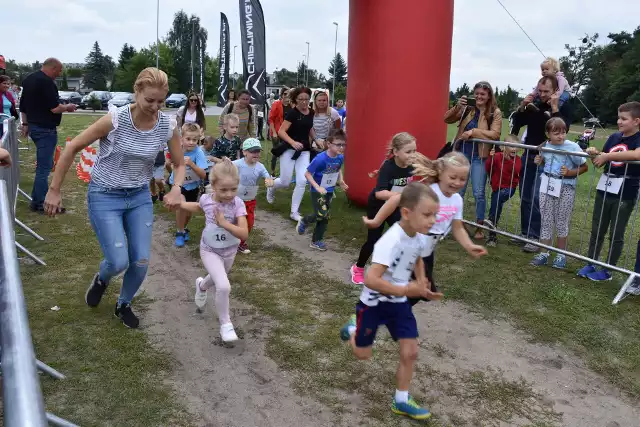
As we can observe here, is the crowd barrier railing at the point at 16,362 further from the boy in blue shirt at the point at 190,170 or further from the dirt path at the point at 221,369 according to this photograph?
the boy in blue shirt at the point at 190,170

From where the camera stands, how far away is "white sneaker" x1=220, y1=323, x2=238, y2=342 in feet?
13.6

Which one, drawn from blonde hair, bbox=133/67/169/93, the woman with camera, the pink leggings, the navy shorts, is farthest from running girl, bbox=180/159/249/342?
the woman with camera

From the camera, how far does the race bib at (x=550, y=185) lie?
6387 mm

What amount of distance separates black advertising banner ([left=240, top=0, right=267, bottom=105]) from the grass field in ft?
19.3

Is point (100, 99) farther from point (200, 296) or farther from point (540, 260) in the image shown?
point (200, 296)

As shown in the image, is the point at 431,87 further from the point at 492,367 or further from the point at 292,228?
the point at 492,367

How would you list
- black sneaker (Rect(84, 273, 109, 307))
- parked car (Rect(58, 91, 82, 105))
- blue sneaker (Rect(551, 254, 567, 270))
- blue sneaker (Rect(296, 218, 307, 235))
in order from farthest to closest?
parked car (Rect(58, 91, 82, 105)), blue sneaker (Rect(296, 218, 307, 235)), blue sneaker (Rect(551, 254, 567, 270)), black sneaker (Rect(84, 273, 109, 307))

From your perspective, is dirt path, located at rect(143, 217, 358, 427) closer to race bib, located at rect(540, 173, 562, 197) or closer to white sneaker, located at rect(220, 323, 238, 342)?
white sneaker, located at rect(220, 323, 238, 342)

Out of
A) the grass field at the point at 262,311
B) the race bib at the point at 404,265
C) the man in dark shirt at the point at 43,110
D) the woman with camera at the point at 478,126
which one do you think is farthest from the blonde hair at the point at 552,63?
the man in dark shirt at the point at 43,110

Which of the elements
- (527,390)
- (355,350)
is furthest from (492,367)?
(355,350)

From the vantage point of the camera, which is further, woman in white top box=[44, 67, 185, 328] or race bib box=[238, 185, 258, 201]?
race bib box=[238, 185, 258, 201]

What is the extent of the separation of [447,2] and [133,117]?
532 centimetres

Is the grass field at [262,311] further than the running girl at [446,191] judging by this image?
No

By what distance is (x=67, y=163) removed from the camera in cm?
376
